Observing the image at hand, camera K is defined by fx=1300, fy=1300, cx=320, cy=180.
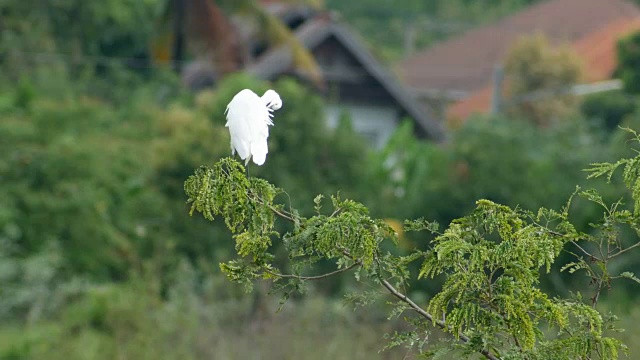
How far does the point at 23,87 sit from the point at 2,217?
3592 mm

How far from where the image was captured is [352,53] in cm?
2130

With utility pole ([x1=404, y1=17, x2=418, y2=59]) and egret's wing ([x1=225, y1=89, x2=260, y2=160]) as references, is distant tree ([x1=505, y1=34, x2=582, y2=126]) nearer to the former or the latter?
utility pole ([x1=404, y1=17, x2=418, y2=59])

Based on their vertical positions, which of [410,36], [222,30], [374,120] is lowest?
[374,120]

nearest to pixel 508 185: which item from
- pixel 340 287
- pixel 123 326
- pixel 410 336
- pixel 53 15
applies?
pixel 340 287

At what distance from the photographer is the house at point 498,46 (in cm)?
3247

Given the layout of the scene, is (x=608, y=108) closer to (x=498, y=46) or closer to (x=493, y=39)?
(x=498, y=46)

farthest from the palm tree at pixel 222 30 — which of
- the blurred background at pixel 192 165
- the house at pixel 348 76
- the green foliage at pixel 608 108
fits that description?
the green foliage at pixel 608 108

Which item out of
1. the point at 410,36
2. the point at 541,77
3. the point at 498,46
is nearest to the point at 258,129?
the point at 541,77

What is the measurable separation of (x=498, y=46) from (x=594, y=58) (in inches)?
172

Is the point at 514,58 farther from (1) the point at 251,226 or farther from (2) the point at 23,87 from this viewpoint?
(1) the point at 251,226

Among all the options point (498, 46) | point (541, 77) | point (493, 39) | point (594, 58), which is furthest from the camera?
point (493, 39)

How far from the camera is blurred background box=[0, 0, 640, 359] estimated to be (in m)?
9.81

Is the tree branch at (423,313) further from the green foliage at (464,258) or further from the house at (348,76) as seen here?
the house at (348,76)

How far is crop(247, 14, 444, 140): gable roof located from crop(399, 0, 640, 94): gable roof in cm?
1213
